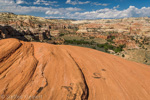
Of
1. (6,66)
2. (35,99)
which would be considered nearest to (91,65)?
(35,99)

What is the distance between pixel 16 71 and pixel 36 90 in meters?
1.85

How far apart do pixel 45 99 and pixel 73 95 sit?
4.30 ft

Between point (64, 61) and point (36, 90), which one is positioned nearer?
point (36, 90)

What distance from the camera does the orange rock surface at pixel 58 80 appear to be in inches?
187

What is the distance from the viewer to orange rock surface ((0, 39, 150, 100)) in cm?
475

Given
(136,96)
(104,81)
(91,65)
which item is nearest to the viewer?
(136,96)

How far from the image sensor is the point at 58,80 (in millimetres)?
5656

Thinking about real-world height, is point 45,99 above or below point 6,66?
below

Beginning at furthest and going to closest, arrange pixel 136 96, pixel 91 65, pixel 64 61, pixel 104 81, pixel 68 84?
pixel 91 65
pixel 64 61
pixel 104 81
pixel 136 96
pixel 68 84

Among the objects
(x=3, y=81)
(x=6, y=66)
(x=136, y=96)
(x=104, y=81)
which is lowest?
(x=136, y=96)

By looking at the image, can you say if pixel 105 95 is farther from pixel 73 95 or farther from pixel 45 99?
pixel 45 99

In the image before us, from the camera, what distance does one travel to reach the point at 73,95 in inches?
192

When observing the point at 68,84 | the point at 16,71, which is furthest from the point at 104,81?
the point at 16,71

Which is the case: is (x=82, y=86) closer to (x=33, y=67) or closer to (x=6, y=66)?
(x=33, y=67)
